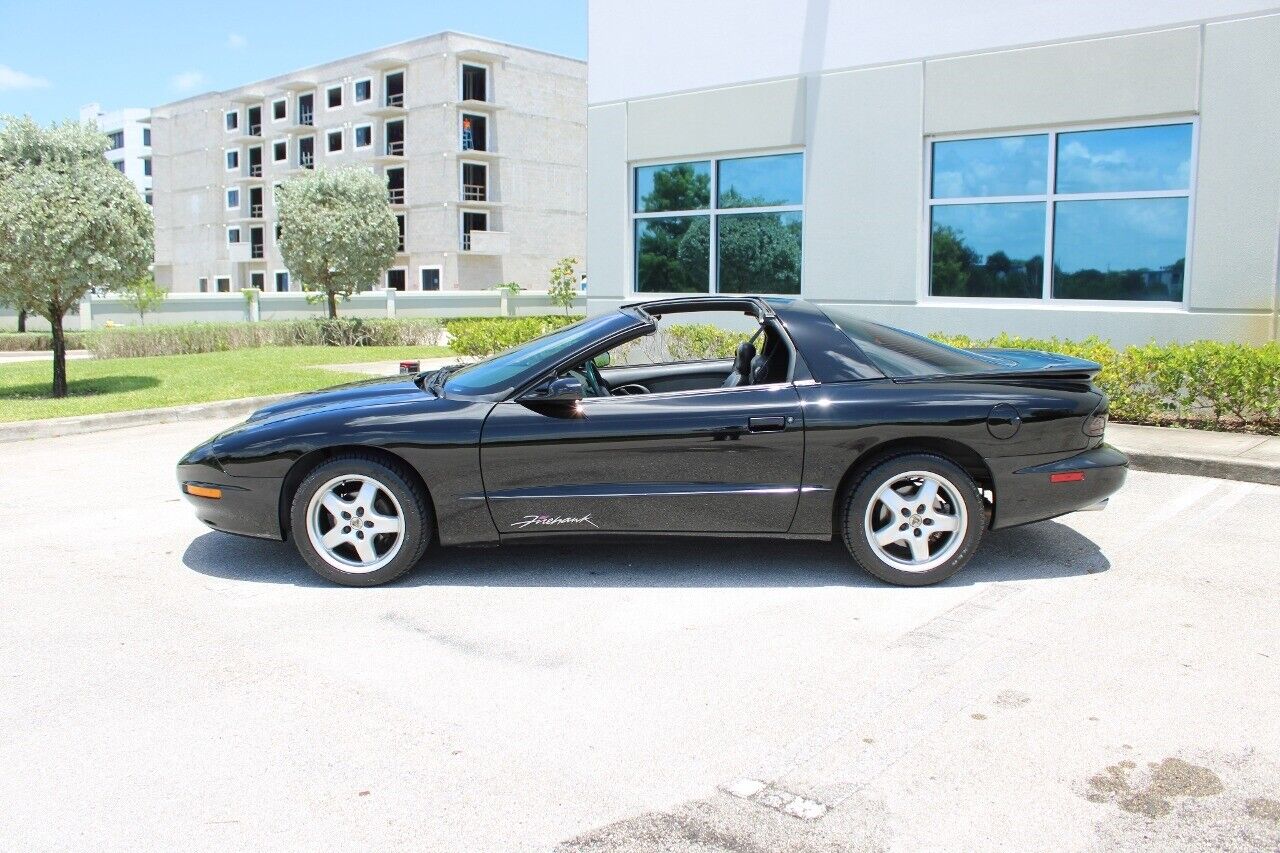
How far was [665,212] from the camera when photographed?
47.2 ft

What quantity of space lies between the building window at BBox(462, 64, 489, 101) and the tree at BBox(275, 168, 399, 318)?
117 feet

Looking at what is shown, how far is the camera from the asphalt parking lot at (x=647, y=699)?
313cm

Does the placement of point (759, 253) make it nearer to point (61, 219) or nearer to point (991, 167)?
point (991, 167)

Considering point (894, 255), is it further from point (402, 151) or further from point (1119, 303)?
point (402, 151)

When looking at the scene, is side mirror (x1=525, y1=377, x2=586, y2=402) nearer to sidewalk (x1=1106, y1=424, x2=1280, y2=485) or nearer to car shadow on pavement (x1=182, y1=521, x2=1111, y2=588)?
car shadow on pavement (x1=182, y1=521, x2=1111, y2=588)

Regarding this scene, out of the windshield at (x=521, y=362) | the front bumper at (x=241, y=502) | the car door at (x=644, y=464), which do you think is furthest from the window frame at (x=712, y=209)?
the front bumper at (x=241, y=502)

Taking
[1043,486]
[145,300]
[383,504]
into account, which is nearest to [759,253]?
[1043,486]

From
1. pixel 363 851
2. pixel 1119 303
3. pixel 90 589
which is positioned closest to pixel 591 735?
pixel 363 851

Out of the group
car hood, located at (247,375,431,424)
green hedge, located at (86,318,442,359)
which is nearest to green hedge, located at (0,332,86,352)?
green hedge, located at (86,318,442,359)

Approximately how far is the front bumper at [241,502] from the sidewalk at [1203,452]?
20.4 ft

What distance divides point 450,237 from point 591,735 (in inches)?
2396

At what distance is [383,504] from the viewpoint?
539cm

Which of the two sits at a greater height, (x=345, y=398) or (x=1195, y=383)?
(x=345, y=398)

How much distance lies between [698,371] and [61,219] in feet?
31.9
